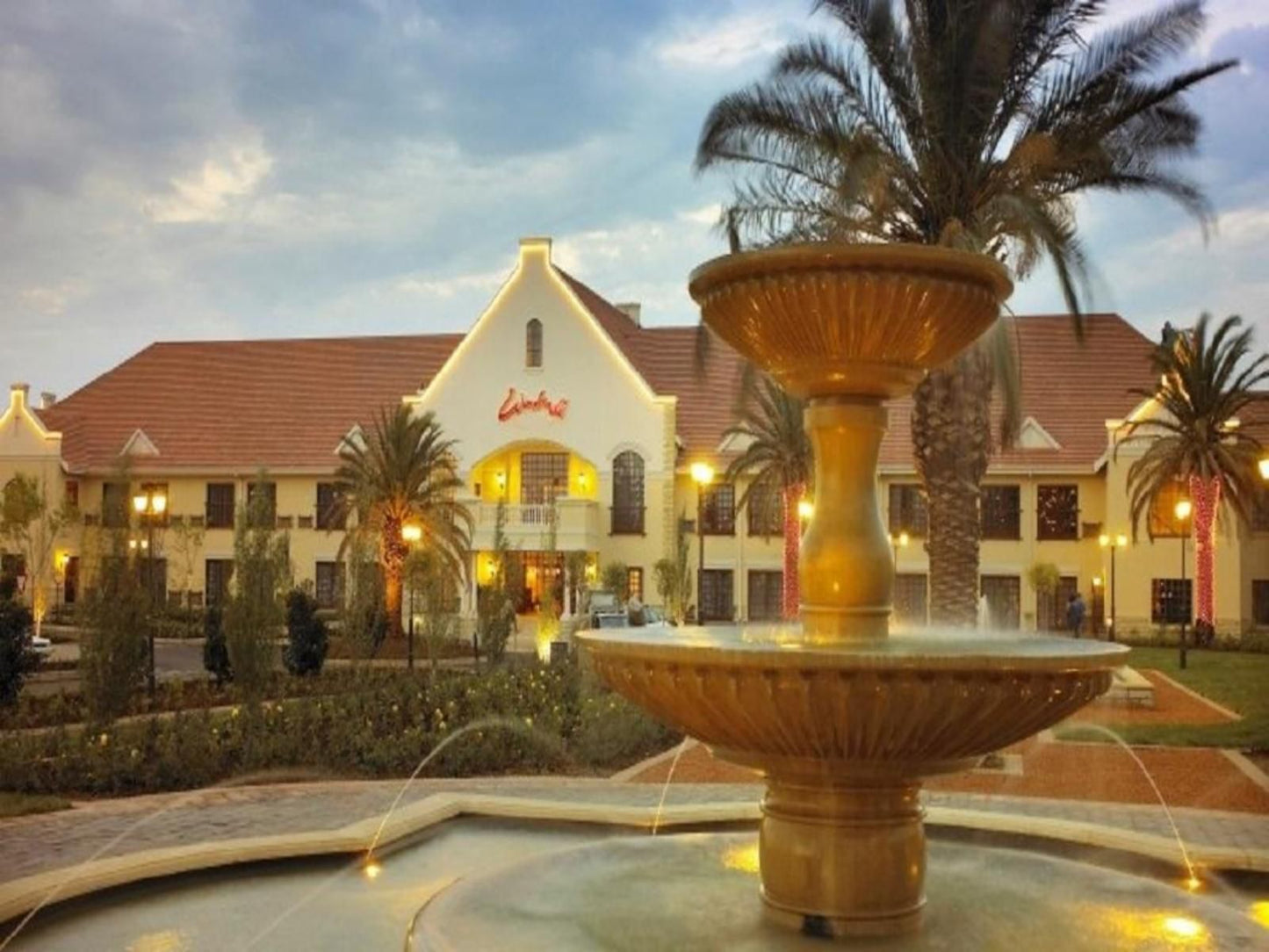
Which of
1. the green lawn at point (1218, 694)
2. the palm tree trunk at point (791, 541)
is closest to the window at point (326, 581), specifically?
the palm tree trunk at point (791, 541)

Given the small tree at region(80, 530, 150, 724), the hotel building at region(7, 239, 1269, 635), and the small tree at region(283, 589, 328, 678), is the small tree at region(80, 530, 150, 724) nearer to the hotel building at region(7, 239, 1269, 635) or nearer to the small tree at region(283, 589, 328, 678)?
the small tree at region(283, 589, 328, 678)

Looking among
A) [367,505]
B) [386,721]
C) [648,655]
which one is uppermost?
[367,505]

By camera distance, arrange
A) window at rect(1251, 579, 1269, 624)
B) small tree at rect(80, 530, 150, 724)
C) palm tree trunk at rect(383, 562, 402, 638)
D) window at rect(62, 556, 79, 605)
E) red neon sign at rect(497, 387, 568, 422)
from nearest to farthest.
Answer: small tree at rect(80, 530, 150, 724), palm tree trunk at rect(383, 562, 402, 638), window at rect(1251, 579, 1269, 624), red neon sign at rect(497, 387, 568, 422), window at rect(62, 556, 79, 605)

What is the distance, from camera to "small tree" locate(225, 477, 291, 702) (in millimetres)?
18328

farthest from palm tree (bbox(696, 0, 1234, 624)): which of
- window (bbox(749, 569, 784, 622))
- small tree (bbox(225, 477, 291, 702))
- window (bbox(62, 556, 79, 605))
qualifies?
window (bbox(62, 556, 79, 605))

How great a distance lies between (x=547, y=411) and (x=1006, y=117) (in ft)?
103

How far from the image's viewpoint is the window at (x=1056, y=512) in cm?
4356

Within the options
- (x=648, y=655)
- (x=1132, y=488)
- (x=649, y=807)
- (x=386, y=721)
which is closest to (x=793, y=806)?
(x=648, y=655)

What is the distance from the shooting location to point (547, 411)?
4638cm

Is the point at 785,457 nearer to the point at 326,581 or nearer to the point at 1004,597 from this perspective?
the point at 1004,597

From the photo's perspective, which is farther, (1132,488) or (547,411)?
(547,411)

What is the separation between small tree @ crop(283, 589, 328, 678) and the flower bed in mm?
8671

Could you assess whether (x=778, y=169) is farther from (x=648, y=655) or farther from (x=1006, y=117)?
(x=648, y=655)

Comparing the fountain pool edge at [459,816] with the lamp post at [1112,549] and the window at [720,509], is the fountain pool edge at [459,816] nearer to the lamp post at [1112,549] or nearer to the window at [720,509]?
the lamp post at [1112,549]
